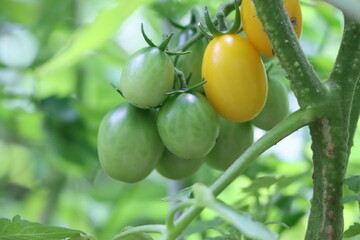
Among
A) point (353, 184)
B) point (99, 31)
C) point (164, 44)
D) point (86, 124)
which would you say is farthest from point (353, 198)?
point (86, 124)

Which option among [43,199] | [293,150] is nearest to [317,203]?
[293,150]

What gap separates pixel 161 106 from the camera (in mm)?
585

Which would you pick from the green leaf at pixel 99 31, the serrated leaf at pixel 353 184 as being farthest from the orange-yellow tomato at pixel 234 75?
the green leaf at pixel 99 31

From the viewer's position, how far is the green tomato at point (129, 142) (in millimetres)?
576

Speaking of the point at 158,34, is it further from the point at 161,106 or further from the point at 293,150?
the point at 161,106

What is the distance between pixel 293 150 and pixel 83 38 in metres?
0.57

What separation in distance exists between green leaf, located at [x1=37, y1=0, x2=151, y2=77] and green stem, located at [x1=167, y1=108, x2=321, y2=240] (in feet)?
1.20

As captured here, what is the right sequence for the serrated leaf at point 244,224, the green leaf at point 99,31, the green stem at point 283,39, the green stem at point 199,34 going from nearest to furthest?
1. the serrated leaf at point 244,224
2. the green stem at point 283,39
3. the green stem at point 199,34
4. the green leaf at point 99,31

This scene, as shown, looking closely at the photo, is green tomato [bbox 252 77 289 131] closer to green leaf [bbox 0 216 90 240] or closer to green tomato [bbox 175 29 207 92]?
green tomato [bbox 175 29 207 92]

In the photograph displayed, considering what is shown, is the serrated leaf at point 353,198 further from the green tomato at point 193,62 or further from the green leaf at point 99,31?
the green leaf at point 99,31

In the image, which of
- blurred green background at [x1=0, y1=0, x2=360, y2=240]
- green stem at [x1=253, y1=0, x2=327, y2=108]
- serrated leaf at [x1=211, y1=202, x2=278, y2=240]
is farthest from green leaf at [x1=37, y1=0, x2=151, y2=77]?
serrated leaf at [x1=211, y1=202, x2=278, y2=240]

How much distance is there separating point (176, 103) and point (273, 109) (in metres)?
0.13

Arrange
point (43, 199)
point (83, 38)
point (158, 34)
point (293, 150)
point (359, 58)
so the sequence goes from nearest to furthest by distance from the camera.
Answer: point (359, 58) → point (83, 38) → point (158, 34) → point (293, 150) → point (43, 199)

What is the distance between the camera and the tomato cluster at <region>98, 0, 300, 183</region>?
55cm
